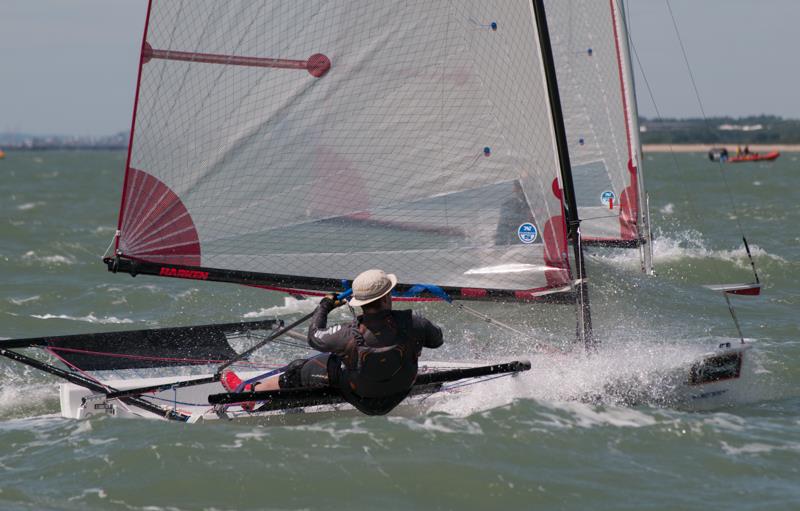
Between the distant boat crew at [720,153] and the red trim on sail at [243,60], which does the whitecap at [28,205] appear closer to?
the distant boat crew at [720,153]

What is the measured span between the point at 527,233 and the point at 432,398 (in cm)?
125

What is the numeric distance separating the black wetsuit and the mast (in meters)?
1.36

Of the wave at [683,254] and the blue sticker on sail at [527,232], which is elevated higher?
the blue sticker on sail at [527,232]

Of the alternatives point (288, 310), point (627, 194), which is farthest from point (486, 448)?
point (627, 194)

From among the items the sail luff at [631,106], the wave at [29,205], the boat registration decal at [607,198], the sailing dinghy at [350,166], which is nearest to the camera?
the sailing dinghy at [350,166]

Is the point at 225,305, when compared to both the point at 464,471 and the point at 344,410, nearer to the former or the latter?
the point at 344,410

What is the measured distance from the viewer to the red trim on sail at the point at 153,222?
289 inches

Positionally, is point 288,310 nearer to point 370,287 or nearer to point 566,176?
point 566,176

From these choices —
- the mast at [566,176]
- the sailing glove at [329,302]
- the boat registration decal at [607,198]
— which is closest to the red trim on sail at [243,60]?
the mast at [566,176]

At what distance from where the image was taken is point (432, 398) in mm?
7340

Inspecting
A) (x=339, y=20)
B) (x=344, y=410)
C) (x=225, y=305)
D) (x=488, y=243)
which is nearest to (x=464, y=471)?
(x=344, y=410)

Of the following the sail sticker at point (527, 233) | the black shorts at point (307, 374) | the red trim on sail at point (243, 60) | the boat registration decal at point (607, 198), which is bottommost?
the black shorts at point (307, 374)

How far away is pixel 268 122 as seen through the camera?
7453 mm

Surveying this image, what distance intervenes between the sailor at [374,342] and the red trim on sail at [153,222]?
1.21 m
